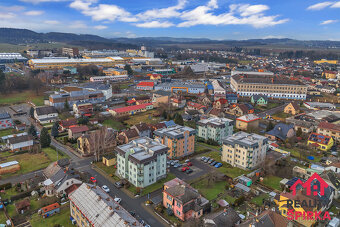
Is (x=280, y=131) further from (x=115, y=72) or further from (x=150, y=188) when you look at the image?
(x=115, y=72)

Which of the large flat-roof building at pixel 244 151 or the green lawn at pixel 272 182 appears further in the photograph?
the large flat-roof building at pixel 244 151

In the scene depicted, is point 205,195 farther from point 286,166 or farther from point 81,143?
point 81,143

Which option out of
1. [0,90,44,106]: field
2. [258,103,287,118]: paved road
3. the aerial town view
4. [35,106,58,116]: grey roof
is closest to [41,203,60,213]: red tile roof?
the aerial town view

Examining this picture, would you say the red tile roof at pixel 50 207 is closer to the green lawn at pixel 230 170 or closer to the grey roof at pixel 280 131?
the green lawn at pixel 230 170

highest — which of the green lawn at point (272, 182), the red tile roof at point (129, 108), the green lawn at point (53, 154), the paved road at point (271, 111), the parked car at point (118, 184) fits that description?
the red tile roof at point (129, 108)

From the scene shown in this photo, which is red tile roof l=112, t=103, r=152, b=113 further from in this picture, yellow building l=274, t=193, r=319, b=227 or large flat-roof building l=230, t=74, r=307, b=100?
yellow building l=274, t=193, r=319, b=227

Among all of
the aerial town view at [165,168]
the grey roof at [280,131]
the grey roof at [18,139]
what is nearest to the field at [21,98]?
the aerial town view at [165,168]

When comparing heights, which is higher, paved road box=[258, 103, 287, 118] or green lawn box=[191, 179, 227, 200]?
paved road box=[258, 103, 287, 118]
